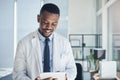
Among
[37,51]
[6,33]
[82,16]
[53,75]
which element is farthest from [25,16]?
[53,75]

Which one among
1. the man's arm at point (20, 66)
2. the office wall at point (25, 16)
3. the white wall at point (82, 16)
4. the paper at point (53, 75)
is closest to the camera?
the paper at point (53, 75)

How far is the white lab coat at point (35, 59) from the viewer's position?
1.64 m

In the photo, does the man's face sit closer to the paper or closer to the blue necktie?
the blue necktie

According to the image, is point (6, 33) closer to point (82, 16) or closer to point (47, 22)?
point (82, 16)

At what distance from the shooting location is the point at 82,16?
6.47 meters

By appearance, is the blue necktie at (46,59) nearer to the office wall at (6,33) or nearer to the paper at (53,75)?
the paper at (53,75)

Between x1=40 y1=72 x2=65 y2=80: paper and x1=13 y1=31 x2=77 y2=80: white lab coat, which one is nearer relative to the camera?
x1=40 y1=72 x2=65 y2=80: paper

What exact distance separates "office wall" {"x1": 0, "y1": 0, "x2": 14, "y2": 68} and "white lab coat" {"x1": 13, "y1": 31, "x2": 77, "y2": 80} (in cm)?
320

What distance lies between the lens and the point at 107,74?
9.70 ft

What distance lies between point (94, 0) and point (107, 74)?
384cm

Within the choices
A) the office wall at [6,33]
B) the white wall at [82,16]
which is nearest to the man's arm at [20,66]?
the office wall at [6,33]

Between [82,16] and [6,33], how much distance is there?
2.42 metres

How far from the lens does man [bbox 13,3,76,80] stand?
→ 1628 millimetres

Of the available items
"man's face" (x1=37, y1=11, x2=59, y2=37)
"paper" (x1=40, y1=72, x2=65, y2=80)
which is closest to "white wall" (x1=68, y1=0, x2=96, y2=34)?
"man's face" (x1=37, y1=11, x2=59, y2=37)
